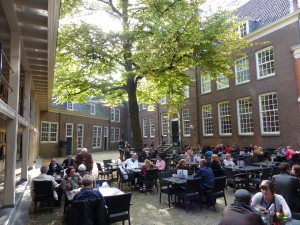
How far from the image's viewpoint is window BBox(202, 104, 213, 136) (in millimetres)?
21797

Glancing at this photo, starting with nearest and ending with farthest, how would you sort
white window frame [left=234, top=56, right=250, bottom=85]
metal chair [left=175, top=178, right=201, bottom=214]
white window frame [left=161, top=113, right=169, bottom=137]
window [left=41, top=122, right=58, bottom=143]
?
metal chair [left=175, top=178, right=201, bottom=214] → white window frame [left=234, top=56, right=250, bottom=85] → window [left=41, top=122, right=58, bottom=143] → white window frame [left=161, top=113, right=169, bottom=137]

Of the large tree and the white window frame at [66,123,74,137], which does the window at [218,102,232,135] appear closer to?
the large tree

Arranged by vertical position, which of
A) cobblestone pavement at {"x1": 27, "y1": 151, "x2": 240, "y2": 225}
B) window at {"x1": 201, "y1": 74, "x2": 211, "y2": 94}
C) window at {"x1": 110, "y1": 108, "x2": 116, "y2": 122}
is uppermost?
window at {"x1": 201, "y1": 74, "x2": 211, "y2": 94}

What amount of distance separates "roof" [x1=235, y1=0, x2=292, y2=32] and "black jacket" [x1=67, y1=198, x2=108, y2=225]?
17491 mm

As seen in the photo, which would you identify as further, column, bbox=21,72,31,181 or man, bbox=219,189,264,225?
column, bbox=21,72,31,181

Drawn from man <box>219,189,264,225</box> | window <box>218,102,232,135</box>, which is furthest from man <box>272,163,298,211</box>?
window <box>218,102,232,135</box>

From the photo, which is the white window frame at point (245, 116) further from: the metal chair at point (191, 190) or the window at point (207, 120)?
the metal chair at point (191, 190)

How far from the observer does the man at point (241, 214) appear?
2.92 m

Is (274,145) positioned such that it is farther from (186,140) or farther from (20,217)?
(20,217)

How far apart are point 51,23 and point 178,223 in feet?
16.5

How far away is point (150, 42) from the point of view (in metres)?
10.6

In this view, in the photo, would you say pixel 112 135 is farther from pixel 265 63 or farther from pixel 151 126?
pixel 265 63

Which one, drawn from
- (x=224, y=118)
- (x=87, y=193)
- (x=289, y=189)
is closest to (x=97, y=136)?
(x=224, y=118)

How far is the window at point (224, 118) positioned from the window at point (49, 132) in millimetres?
16274
